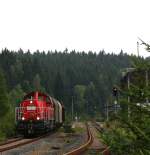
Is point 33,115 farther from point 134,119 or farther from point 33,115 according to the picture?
point 134,119

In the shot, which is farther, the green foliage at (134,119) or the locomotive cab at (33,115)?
the locomotive cab at (33,115)

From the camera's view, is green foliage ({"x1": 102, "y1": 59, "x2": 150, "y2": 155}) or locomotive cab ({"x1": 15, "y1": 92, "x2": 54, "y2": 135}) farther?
locomotive cab ({"x1": 15, "y1": 92, "x2": 54, "y2": 135})

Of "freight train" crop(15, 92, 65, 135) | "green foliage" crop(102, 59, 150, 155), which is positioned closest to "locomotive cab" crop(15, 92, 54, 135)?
"freight train" crop(15, 92, 65, 135)

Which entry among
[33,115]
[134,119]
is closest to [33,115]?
[33,115]

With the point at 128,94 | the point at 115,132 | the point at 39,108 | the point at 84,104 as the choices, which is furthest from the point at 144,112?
the point at 84,104

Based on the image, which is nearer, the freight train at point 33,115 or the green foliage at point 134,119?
the green foliage at point 134,119

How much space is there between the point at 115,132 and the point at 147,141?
1.27 m

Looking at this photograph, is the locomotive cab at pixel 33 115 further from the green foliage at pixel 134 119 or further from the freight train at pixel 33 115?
the green foliage at pixel 134 119

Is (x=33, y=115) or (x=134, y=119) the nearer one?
(x=134, y=119)

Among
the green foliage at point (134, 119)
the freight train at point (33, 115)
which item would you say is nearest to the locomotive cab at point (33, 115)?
the freight train at point (33, 115)

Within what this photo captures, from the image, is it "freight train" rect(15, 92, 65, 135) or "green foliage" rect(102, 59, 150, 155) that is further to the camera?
"freight train" rect(15, 92, 65, 135)

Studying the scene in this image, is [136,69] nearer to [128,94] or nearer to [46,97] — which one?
[128,94]

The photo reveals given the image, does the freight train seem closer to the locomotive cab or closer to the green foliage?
the locomotive cab

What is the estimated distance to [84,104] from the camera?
630 feet
